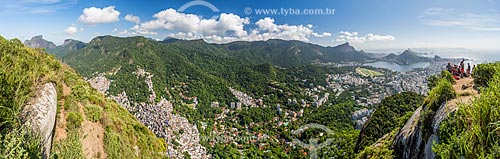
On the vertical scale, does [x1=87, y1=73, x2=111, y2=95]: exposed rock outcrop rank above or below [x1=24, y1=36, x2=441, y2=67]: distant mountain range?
below

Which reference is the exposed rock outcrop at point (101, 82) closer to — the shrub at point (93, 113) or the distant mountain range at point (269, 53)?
the shrub at point (93, 113)

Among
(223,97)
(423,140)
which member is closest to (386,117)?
(423,140)

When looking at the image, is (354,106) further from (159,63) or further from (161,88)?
(159,63)

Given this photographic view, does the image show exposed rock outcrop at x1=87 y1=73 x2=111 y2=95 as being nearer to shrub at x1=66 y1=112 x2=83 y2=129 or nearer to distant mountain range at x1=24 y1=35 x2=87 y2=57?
shrub at x1=66 y1=112 x2=83 y2=129

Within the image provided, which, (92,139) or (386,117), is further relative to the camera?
(386,117)

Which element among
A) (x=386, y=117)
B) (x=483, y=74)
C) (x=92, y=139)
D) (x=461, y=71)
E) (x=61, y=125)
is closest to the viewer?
(x=483, y=74)

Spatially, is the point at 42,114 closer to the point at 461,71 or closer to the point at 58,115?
the point at 58,115

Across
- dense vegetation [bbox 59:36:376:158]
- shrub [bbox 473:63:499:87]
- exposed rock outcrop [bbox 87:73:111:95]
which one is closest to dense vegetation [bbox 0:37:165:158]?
shrub [bbox 473:63:499:87]
